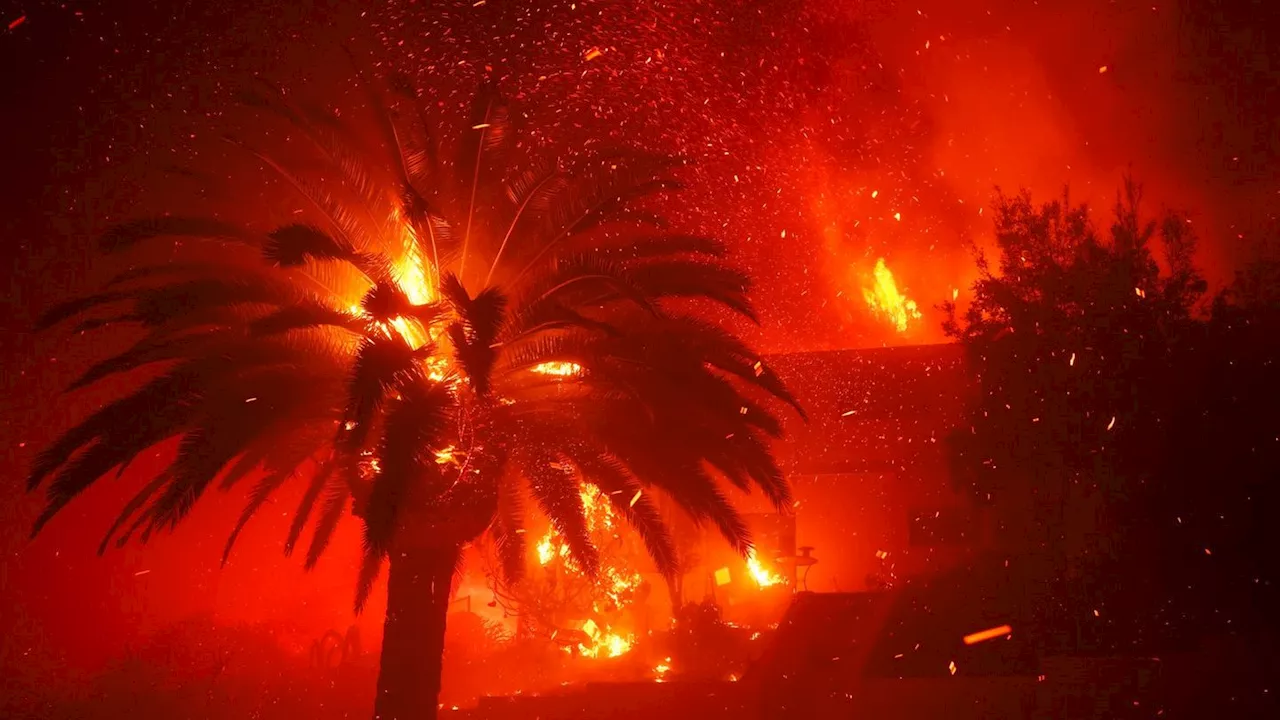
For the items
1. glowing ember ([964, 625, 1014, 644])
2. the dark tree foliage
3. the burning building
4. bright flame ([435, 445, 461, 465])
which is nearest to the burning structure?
the burning building

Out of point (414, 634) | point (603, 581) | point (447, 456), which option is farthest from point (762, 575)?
point (447, 456)

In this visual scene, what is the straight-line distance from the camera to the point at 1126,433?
13547mm

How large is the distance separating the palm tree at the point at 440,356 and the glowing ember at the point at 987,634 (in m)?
3.39

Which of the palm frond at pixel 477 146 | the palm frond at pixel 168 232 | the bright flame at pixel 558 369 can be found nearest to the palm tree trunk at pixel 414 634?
the bright flame at pixel 558 369

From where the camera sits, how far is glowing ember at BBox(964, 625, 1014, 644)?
1126 centimetres

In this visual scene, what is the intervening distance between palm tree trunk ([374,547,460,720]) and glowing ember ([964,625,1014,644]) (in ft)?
21.0

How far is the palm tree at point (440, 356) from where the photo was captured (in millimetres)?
8180

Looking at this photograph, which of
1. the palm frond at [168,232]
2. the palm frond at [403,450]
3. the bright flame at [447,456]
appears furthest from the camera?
the bright flame at [447,456]

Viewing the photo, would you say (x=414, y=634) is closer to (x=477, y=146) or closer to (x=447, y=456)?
(x=447, y=456)

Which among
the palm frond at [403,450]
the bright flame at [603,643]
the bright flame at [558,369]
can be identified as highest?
the bright flame at [558,369]

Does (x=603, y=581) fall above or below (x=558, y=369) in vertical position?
above

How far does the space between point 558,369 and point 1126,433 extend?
9001mm

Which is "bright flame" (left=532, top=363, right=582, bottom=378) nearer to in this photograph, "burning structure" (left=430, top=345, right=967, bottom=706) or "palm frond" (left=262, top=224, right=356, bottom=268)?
"palm frond" (left=262, top=224, right=356, bottom=268)

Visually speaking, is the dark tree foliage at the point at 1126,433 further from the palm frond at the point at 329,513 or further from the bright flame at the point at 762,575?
the palm frond at the point at 329,513
